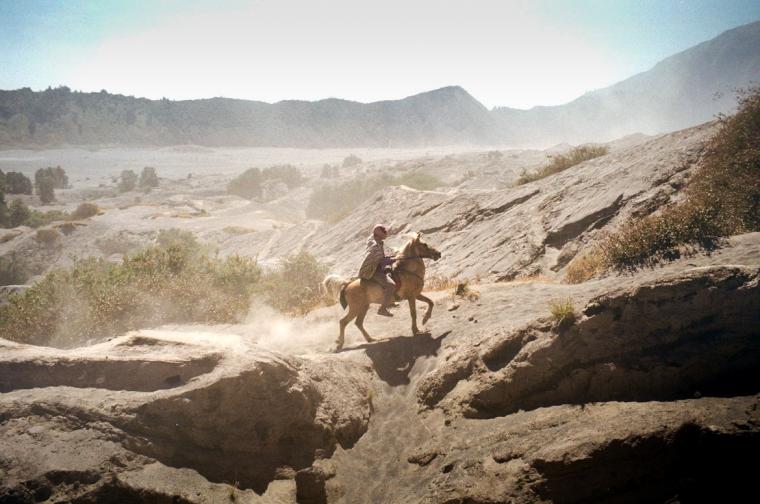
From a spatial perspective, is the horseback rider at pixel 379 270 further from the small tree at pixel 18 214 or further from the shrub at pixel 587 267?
the small tree at pixel 18 214

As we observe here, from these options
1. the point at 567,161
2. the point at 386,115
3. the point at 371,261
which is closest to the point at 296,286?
the point at 371,261

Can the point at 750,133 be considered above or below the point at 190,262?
above

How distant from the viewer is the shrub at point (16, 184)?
6212 cm

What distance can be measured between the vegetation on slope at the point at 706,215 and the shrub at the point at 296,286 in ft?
34.3

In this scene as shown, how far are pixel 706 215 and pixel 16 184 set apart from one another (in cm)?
8045

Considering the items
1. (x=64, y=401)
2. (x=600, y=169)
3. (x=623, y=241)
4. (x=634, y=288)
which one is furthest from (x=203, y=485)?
(x=600, y=169)

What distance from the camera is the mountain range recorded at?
128 meters

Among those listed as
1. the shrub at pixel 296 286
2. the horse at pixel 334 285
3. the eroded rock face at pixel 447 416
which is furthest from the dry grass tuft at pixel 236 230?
the eroded rock face at pixel 447 416

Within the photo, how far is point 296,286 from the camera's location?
1934 cm

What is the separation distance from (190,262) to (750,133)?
69.5 feet

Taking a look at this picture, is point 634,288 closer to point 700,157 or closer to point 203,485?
point 203,485

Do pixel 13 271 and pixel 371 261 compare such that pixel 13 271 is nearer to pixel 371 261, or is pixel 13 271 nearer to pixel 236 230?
pixel 236 230

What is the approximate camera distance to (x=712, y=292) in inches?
249

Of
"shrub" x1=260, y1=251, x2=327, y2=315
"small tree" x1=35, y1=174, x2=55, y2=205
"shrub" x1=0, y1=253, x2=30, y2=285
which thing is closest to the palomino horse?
"shrub" x1=260, y1=251, x2=327, y2=315
